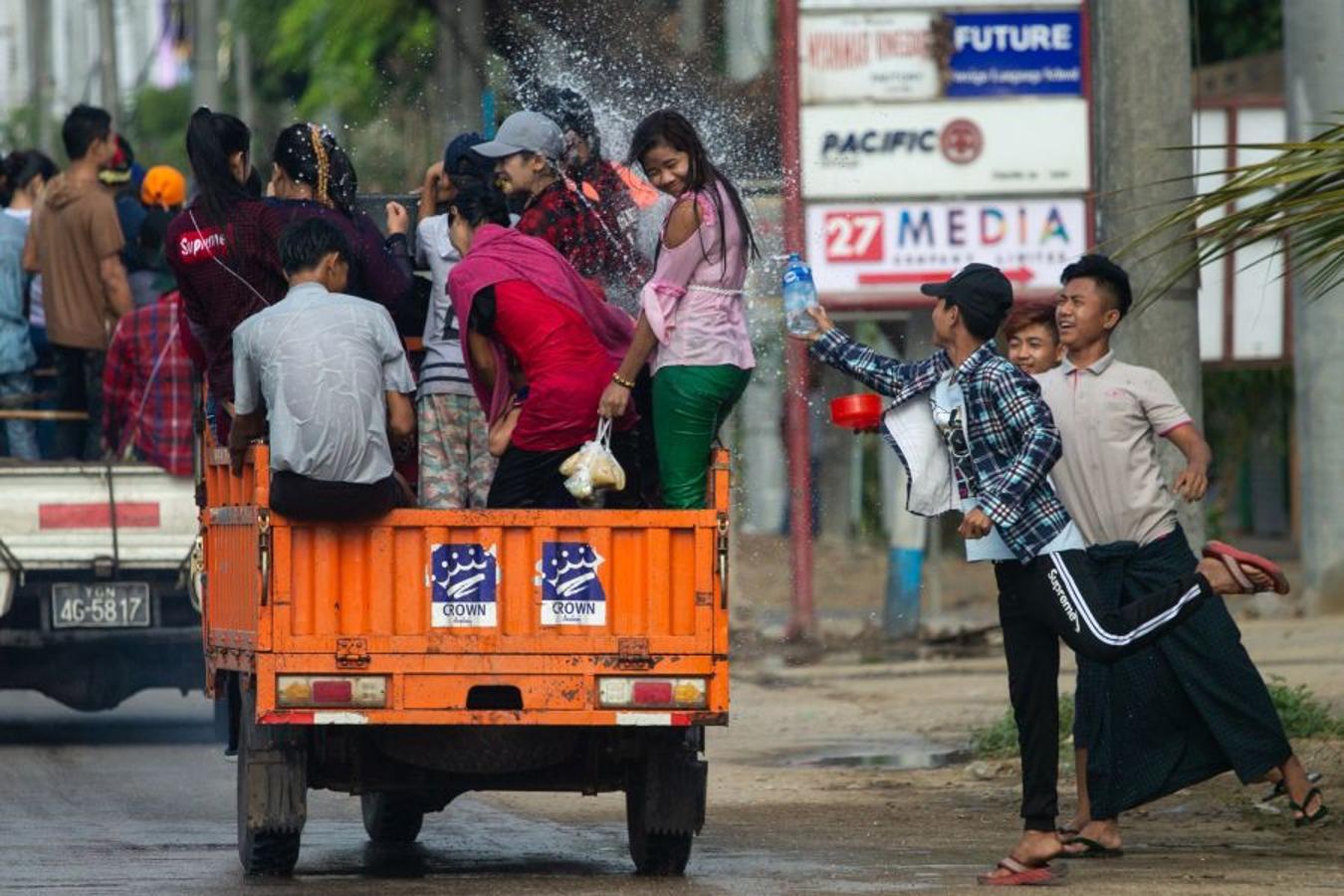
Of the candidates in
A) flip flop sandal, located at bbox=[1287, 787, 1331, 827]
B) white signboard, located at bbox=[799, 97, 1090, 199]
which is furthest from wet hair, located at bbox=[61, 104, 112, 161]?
flip flop sandal, located at bbox=[1287, 787, 1331, 827]

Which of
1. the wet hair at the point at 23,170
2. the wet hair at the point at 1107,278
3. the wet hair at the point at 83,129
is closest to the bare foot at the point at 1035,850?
the wet hair at the point at 1107,278

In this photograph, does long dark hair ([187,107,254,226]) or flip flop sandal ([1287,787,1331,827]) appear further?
long dark hair ([187,107,254,226])

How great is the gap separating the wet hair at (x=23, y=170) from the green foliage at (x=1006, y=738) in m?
6.90

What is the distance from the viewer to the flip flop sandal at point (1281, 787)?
918 cm

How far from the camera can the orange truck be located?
823 centimetres

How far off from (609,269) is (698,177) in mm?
755

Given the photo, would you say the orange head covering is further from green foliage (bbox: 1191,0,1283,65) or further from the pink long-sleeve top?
green foliage (bbox: 1191,0,1283,65)

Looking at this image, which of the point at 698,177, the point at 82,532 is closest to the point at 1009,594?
the point at 698,177

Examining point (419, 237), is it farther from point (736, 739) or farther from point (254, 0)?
point (254, 0)

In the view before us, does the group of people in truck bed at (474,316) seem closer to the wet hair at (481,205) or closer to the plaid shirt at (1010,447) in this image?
the wet hair at (481,205)

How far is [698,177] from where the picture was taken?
8.72 meters

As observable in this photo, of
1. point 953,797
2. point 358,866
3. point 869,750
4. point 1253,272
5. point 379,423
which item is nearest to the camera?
point 379,423

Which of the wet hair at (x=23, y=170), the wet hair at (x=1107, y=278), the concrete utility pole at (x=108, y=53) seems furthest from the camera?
the concrete utility pole at (x=108, y=53)

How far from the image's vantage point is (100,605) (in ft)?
42.7
